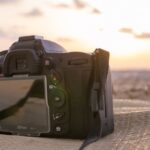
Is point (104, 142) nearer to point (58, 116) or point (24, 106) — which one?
point (58, 116)

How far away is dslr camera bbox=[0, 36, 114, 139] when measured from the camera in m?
1.89

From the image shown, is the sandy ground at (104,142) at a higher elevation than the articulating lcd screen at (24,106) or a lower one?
lower

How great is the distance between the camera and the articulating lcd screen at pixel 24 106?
76.0 inches

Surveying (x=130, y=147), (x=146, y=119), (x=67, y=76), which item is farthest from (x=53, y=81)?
(x=146, y=119)

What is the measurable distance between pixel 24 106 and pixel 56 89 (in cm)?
15

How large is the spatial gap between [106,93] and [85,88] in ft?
0.46

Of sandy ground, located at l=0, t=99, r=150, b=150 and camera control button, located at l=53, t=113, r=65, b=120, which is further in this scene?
camera control button, located at l=53, t=113, r=65, b=120

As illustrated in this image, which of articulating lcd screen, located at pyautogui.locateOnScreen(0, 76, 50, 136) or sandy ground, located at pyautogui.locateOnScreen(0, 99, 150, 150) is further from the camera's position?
articulating lcd screen, located at pyautogui.locateOnScreen(0, 76, 50, 136)

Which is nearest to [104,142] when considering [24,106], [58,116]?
[58,116]

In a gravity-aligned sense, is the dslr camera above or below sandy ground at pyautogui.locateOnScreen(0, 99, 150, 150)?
above

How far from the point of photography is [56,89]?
1.92 metres

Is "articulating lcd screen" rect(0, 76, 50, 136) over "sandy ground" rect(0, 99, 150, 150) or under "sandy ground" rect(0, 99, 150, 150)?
over

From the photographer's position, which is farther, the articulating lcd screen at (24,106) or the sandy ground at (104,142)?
the articulating lcd screen at (24,106)

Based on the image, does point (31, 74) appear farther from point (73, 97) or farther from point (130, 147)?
point (130, 147)
